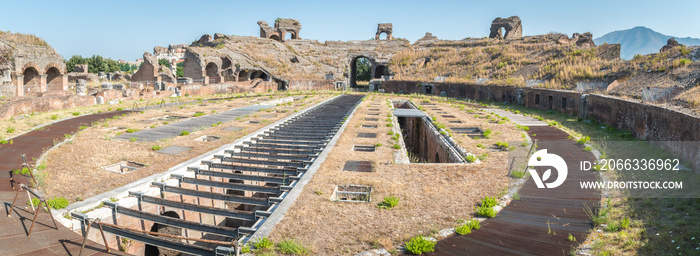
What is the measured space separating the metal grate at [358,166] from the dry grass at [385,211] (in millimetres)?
181

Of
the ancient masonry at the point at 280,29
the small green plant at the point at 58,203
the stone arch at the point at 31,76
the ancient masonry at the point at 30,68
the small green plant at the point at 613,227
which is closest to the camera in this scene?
the small green plant at the point at 613,227

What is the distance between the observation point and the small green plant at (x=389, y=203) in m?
7.98

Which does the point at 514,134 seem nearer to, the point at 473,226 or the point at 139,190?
the point at 473,226

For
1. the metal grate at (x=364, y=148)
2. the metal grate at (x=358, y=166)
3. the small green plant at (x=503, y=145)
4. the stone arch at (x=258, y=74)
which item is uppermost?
the stone arch at (x=258, y=74)

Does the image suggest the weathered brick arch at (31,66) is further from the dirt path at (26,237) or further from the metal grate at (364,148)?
the metal grate at (364,148)

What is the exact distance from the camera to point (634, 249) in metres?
5.89

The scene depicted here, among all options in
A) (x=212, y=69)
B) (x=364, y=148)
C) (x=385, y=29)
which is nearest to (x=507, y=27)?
(x=385, y=29)

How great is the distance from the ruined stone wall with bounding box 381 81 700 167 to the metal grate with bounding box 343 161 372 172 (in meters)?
7.05

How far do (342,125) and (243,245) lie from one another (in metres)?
12.1

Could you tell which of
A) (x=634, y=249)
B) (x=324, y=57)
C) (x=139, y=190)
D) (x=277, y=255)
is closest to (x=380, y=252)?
(x=277, y=255)

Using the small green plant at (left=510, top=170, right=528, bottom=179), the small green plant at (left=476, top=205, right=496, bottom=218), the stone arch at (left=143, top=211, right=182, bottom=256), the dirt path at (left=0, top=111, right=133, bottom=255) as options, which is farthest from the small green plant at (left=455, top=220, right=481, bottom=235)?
the stone arch at (left=143, top=211, right=182, bottom=256)

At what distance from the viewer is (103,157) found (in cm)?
1189

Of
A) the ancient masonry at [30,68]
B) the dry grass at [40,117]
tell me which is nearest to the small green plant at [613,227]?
the dry grass at [40,117]

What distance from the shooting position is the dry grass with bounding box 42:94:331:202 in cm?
912
